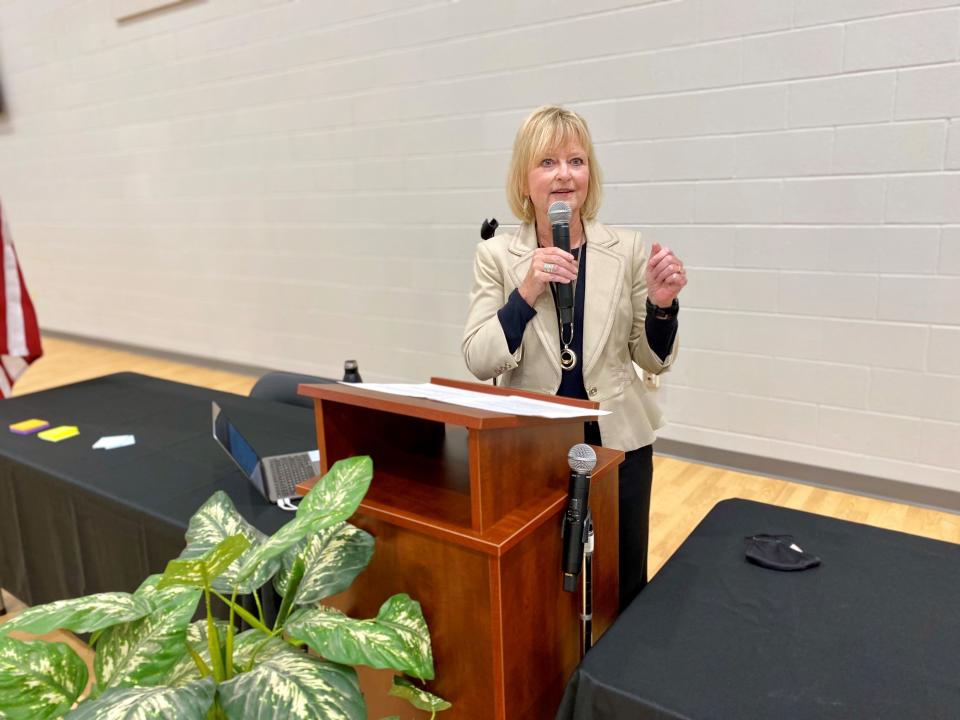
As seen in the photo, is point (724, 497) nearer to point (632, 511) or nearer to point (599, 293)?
point (632, 511)

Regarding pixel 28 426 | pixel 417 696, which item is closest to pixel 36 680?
pixel 417 696

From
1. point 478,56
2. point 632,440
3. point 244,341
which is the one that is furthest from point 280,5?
point 632,440

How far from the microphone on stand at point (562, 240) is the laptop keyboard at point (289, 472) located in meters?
0.79

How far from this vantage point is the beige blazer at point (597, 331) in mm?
1392

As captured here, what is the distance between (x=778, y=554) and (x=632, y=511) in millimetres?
341

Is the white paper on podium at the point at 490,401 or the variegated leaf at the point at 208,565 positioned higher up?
the white paper on podium at the point at 490,401

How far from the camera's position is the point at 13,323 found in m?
2.78

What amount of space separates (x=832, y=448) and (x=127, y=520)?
269 cm

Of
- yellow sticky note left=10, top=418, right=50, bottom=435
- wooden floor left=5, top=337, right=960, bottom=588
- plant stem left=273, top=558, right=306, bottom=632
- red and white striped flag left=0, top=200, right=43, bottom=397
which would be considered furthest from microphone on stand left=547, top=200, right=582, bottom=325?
red and white striped flag left=0, top=200, right=43, bottom=397

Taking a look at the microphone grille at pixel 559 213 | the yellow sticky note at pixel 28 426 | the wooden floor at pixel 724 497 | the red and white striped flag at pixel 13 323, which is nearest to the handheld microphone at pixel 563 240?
the microphone grille at pixel 559 213

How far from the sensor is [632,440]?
1.41m

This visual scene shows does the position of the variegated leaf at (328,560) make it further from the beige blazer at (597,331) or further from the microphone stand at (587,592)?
the beige blazer at (597,331)

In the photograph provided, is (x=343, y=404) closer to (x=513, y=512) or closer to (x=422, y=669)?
(x=513, y=512)

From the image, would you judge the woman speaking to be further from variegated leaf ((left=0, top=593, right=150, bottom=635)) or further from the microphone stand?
variegated leaf ((left=0, top=593, right=150, bottom=635))
